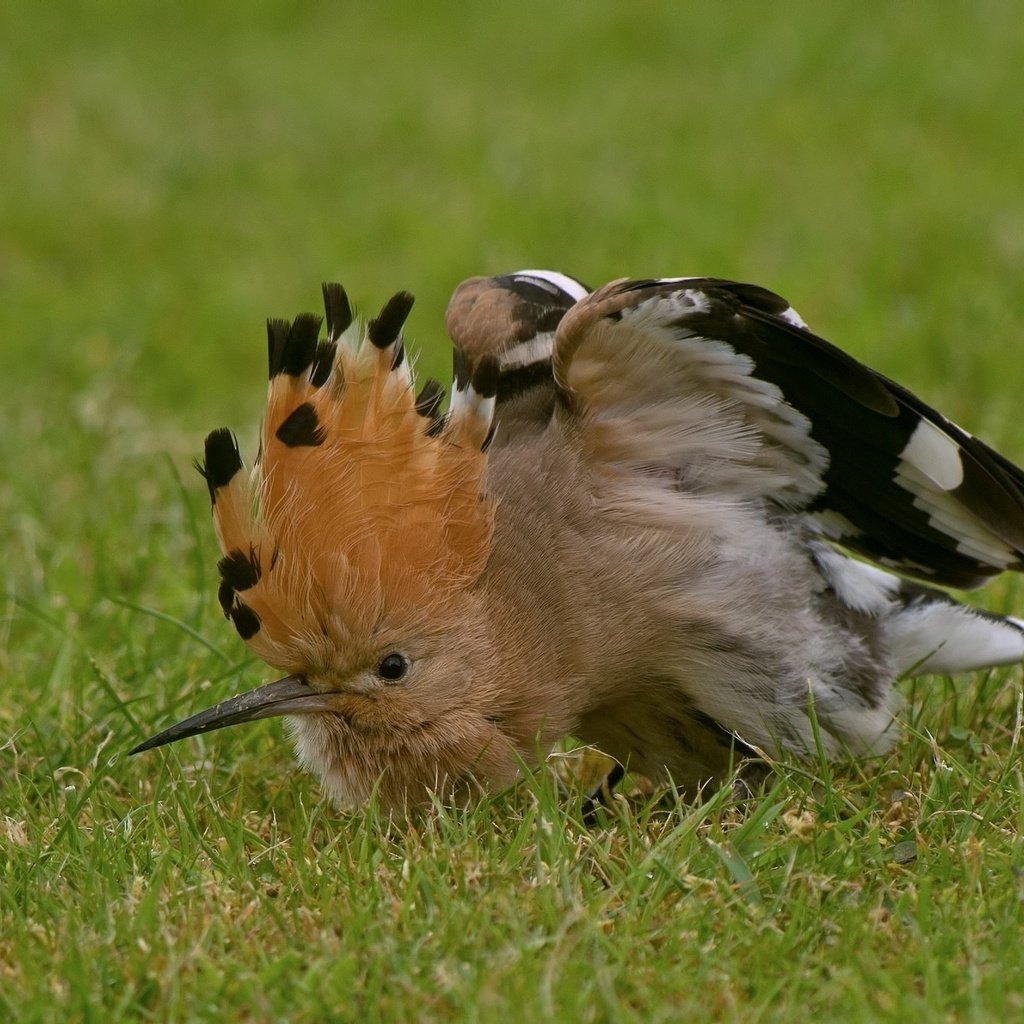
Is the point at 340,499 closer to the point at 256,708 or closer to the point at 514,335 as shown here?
the point at 256,708

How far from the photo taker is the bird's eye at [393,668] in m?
3.08

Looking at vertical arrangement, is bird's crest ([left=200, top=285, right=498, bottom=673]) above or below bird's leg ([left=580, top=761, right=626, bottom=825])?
above

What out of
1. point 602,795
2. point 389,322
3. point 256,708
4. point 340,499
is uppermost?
point 389,322

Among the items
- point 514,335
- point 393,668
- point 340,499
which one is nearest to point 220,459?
A: point 340,499

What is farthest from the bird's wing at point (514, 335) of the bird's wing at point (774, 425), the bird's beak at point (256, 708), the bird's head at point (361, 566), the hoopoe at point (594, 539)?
the bird's beak at point (256, 708)

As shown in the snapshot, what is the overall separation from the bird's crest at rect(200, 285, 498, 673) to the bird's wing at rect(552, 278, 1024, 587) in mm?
322

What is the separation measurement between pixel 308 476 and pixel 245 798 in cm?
72

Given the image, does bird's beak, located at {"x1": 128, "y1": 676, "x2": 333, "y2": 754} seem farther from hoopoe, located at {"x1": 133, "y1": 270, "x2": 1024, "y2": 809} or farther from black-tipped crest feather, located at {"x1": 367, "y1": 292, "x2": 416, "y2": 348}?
Result: black-tipped crest feather, located at {"x1": 367, "y1": 292, "x2": 416, "y2": 348}

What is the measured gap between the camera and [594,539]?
3.23 metres

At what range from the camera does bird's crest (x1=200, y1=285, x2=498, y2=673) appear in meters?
3.01

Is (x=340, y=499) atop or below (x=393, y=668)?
atop

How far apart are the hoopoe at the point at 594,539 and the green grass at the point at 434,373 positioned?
0.58ft

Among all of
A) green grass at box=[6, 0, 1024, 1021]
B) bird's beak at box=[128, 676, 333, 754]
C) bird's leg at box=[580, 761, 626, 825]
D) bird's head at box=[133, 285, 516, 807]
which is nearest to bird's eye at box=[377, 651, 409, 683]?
bird's head at box=[133, 285, 516, 807]

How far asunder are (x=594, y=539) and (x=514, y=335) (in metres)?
0.64
